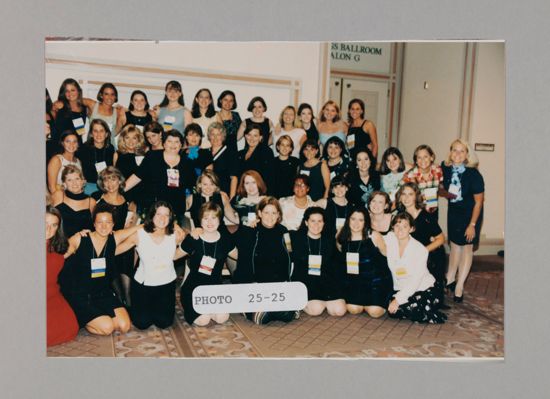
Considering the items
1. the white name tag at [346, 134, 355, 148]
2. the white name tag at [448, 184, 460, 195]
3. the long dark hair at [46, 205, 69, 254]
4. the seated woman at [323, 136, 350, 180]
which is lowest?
the long dark hair at [46, 205, 69, 254]

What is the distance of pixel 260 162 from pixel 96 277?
3.39 feet

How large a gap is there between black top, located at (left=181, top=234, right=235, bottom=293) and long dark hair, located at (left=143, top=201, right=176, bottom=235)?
0.10 meters

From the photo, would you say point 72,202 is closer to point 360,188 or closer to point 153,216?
point 153,216

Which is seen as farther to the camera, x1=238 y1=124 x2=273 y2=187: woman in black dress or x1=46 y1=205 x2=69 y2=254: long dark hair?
x1=238 y1=124 x2=273 y2=187: woman in black dress

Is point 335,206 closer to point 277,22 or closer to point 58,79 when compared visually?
point 277,22

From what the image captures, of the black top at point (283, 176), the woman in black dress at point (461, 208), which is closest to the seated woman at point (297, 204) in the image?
the black top at point (283, 176)

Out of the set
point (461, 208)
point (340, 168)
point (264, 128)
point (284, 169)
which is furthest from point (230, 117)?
point (461, 208)

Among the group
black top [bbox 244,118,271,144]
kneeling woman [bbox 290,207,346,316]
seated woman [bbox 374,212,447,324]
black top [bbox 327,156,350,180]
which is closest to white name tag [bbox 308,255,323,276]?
kneeling woman [bbox 290,207,346,316]

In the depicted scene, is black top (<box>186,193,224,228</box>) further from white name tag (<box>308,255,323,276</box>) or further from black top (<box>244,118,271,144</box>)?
white name tag (<box>308,255,323,276</box>)

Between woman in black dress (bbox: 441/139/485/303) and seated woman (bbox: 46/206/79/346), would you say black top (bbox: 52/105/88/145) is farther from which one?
woman in black dress (bbox: 441/139/485/303)

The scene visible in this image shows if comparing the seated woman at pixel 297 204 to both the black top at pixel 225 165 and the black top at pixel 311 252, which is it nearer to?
the black top at pixel 311 252

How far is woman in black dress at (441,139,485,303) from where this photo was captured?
101 inches

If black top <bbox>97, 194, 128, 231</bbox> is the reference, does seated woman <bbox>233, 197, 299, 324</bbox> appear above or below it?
below

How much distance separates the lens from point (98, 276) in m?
2.54
